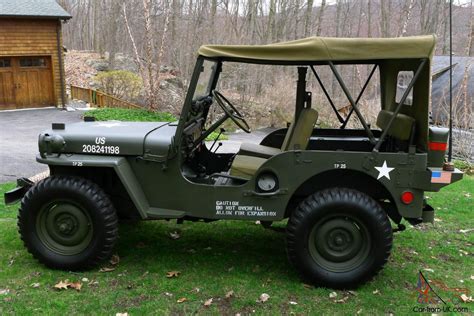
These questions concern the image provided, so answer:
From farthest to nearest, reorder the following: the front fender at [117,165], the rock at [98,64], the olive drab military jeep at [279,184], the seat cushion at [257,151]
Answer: the rock at [98,64], the seat cushion at [257,151], the front fender at [117,165], the olive drab military jeep at [279,184]

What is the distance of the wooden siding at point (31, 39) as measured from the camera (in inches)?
741

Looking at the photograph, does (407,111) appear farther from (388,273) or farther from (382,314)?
(382,314)

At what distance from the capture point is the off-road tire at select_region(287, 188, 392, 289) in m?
3.94

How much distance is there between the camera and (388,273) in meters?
4.43

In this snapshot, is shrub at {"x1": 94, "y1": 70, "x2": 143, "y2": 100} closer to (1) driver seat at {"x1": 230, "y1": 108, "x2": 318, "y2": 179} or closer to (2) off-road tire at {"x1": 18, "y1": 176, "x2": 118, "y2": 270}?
(1) driver seat at {"x1": 230, "y1": 108, "x2": 318, "y2": 179}

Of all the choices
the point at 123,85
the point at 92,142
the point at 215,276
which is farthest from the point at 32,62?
the point at 215,276

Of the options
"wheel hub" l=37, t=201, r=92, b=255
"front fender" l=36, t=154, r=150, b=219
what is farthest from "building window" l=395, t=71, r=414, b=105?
"wheel hub" l=37, t=201, r=92, b=255

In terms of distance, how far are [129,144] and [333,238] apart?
2.01 m

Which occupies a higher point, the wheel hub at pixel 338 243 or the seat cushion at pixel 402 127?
the seat cushion at pixel 402 127

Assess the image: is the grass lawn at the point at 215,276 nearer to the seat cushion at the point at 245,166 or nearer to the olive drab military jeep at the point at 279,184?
the olive drab military jeep at the point at 279,184

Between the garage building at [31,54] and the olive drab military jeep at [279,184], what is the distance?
55.7ft

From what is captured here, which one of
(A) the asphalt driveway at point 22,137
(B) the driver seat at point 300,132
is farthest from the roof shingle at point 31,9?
(B) the driver seat at point 300,132

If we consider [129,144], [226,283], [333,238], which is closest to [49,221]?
[129,144]

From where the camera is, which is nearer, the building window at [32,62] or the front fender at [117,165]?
the front fender at [117,165]
